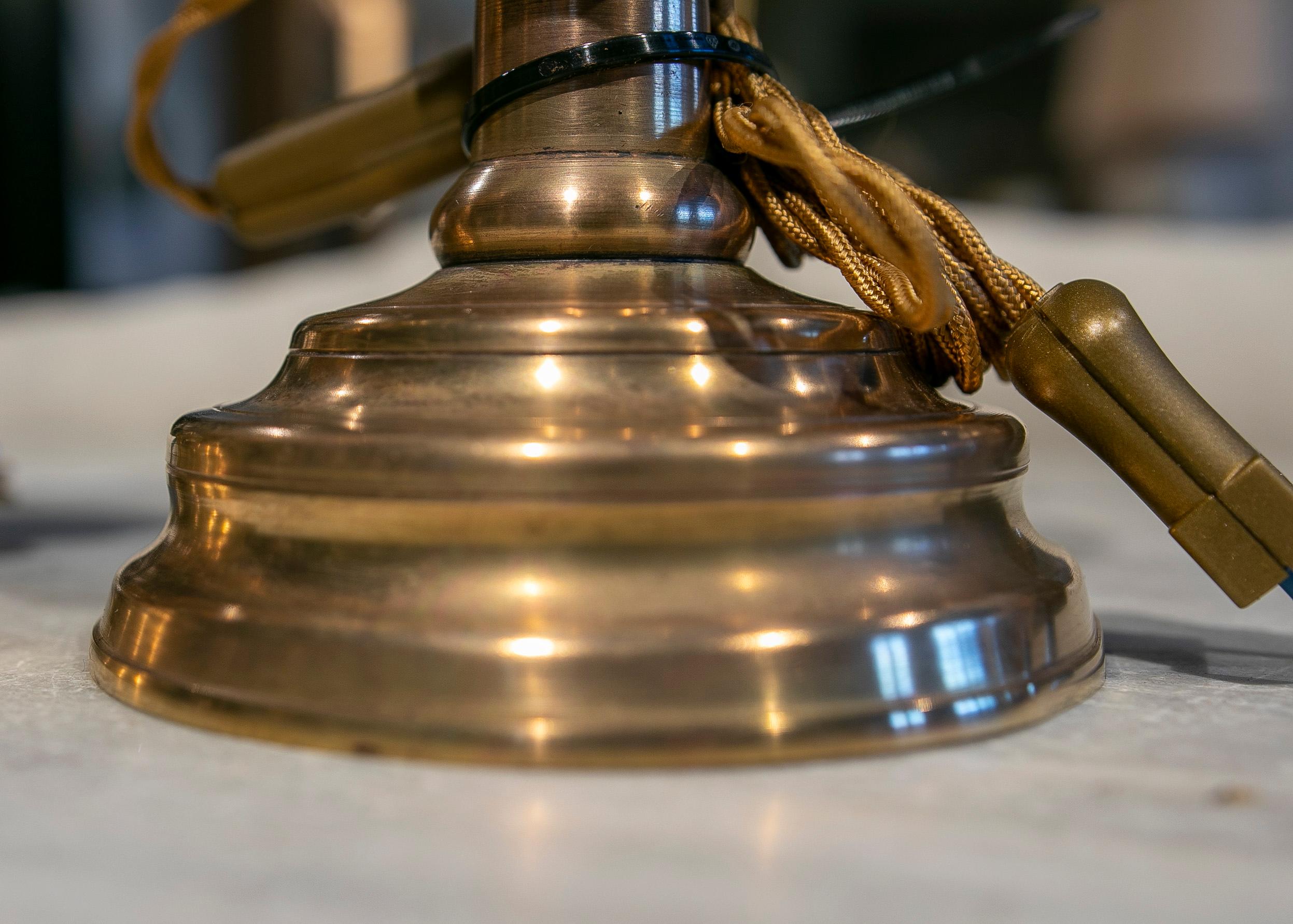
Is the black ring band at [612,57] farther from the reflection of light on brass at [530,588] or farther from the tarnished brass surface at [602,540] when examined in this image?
the reflection of light on brass at [530,588]

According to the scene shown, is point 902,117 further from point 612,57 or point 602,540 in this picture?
point 602,540

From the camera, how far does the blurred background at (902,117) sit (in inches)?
91.8

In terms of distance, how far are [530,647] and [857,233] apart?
0.52 feet

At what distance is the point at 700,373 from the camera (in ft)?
1.18

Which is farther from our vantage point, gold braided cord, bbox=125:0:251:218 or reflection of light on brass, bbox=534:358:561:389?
gold braided cord, bbox=125:0:251:218

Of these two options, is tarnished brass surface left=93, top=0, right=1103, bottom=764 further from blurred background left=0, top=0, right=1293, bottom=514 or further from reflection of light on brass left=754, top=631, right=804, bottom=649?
blurred background left=0, top=0, right=1293, bottom=514

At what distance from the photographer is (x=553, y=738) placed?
309 millimetres

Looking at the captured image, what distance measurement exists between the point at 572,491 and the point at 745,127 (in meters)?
0.16

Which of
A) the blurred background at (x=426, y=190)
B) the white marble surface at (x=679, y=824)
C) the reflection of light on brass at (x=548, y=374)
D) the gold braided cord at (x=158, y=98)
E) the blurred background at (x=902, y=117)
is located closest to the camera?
the white marble surface at (x=679, y=824)

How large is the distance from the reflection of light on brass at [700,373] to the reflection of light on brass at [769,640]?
79 millimetres

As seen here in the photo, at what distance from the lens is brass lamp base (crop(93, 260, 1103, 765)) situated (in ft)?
1.04

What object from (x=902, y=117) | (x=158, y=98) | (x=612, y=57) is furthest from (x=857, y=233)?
(x=902, y=117)

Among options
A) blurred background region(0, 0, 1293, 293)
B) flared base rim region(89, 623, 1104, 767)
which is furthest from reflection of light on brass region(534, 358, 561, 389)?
blurred background region(0, 0, 1293, 293)

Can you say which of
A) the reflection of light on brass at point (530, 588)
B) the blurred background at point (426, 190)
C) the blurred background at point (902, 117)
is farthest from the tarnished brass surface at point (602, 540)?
the blurred background at point (902, 117)
